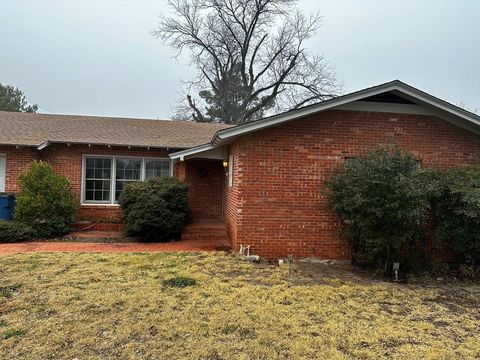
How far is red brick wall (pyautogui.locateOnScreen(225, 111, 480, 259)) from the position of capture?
8312mm

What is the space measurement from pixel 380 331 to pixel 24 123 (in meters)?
14.8

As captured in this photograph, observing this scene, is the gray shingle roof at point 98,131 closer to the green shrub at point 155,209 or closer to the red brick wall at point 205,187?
the red brick wall at point 205,187

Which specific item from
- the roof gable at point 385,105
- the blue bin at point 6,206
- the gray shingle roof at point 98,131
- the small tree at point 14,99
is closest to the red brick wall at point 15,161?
the gray shingle roof at point 98,131

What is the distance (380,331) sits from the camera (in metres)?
4.46

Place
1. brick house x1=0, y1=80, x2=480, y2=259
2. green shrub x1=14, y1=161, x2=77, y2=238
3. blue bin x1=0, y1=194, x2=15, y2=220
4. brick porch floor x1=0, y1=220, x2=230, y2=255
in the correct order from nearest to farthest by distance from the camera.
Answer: brick house x1=0, y1=80, x2=480, y2=259 → brick porch floor x1=0, y1=220, x2=230, y2=255 → green shrub x1=14, y1=161, x2=77, y2=238 → blue bin x1=0, y1=194, x2=15, y2=220

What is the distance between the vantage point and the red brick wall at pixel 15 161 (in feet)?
39.8

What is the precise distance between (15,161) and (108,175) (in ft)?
9.70

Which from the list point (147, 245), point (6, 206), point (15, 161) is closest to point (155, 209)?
point (147, 245)

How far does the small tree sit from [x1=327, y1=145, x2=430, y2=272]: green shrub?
127 feet

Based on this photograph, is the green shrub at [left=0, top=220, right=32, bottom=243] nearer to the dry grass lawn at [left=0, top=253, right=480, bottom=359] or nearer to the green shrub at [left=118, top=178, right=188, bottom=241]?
the green shrub at [left=118, top=178, right=188, bottom=241]

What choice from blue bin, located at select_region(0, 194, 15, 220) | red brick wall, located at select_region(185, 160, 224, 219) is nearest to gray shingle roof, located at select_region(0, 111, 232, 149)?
red brick wall, located at select_region(185, 160, 224, 219)

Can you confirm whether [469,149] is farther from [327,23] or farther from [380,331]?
[327,23]

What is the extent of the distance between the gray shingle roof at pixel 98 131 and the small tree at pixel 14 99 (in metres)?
25.7

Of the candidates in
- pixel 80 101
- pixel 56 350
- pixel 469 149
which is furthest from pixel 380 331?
pixel 80 101
